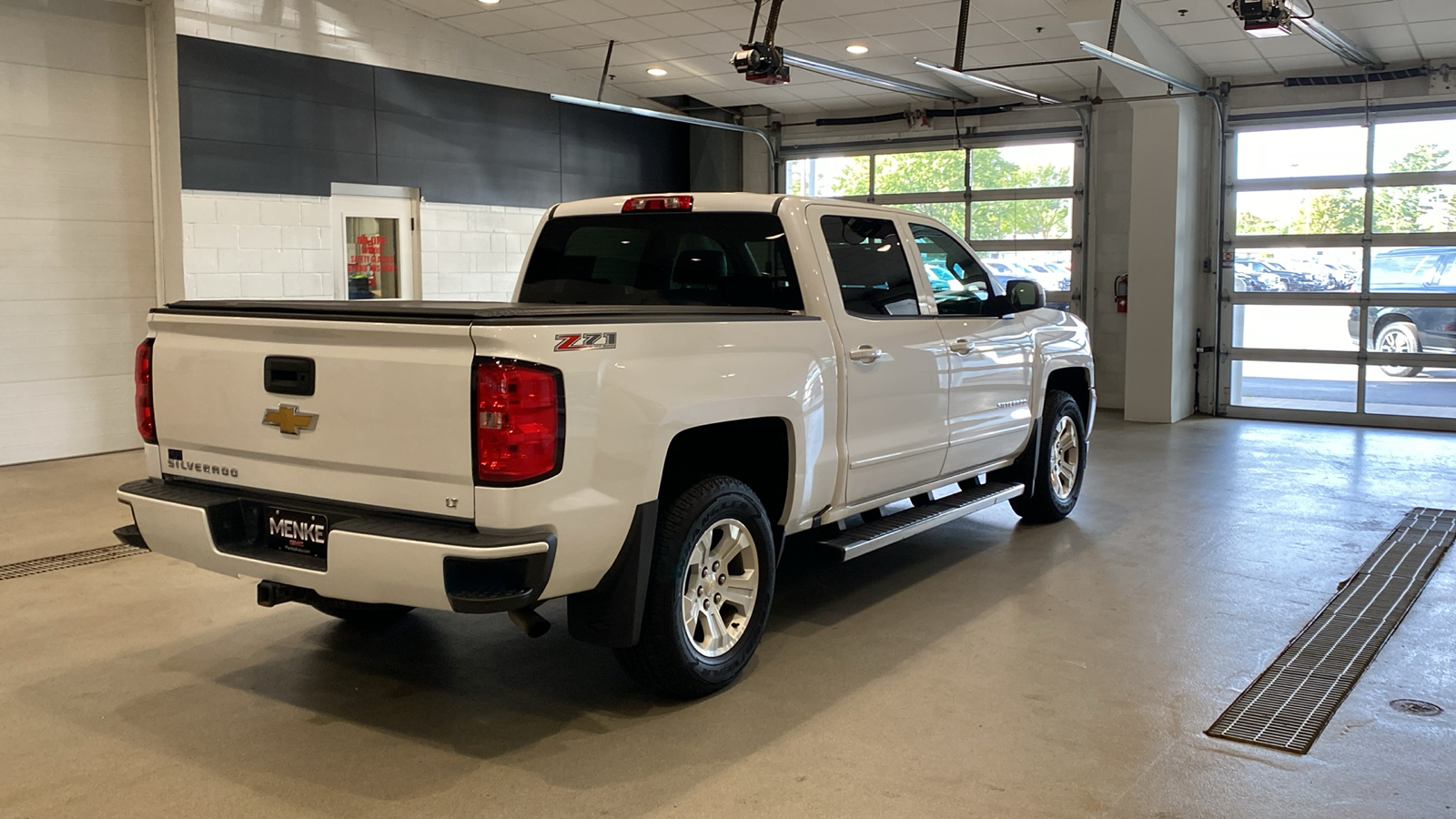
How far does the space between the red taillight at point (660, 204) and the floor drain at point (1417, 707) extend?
9.79 ft

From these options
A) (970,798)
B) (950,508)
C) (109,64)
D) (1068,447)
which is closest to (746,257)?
(950,508)

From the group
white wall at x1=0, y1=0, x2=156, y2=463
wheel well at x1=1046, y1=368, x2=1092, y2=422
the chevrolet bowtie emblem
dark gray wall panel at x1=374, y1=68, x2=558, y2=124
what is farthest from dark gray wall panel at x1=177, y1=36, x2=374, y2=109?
wheel well at x1=1046, y1=368, x2=1092, y2=422

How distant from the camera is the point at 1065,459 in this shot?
6.49 meters

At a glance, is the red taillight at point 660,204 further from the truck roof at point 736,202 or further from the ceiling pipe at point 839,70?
the ceiling pipe at point 839,70

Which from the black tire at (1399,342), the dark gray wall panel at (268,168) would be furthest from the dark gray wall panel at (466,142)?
the black tire at (1399,342)

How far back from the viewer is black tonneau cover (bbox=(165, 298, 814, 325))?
2.96 meters

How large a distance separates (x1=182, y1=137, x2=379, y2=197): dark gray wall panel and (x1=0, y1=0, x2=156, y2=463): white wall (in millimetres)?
539

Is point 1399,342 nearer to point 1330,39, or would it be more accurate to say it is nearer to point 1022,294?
point 1330,39

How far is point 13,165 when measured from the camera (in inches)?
326

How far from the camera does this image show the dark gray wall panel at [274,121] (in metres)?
8.88

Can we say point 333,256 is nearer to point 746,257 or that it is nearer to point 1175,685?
point 746,257

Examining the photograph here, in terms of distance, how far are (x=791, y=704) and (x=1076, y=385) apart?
3.62 m

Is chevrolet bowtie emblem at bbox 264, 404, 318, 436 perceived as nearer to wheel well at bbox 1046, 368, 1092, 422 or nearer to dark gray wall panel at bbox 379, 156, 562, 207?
wheel well at bbox 1046, 368, 1092, 422

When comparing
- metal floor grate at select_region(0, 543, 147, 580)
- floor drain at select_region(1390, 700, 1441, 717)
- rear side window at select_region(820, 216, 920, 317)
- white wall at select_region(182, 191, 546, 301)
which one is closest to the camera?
floor drain at select_region(1390, 700, 1441, 717)
